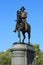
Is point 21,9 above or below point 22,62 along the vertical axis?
above

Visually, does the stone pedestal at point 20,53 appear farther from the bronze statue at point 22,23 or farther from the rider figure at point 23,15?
the rider figure at point 23,15

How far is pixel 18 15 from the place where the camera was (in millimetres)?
32656

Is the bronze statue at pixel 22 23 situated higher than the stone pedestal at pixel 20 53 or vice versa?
the bronze statue at pixel 22 23

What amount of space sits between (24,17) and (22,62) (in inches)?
154

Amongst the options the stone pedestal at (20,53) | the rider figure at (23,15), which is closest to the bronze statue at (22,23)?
the rider figure at (23,15)

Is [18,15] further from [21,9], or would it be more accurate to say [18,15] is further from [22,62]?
[22,62]

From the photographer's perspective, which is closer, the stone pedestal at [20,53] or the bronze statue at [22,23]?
the stone pedestal at [20,53]

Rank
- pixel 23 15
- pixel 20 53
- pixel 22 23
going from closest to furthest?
pixel 20 53 → pixel 22 23 → pixel 23 15

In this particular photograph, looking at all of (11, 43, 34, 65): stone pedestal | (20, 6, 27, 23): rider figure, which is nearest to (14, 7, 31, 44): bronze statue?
(20, 6, 27, 23): rider figure

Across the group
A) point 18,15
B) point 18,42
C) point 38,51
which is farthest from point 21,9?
point 38,51

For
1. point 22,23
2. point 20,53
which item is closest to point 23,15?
point 22,23

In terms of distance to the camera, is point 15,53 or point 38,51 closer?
point 15,53

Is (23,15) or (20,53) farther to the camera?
(23,15)

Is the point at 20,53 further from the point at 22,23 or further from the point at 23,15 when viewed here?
the point at 23,15
